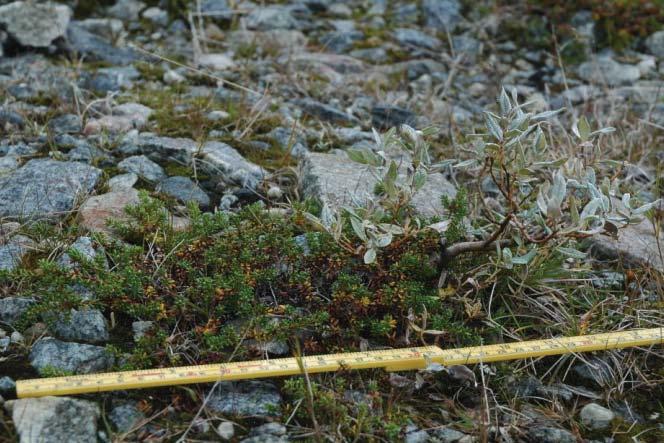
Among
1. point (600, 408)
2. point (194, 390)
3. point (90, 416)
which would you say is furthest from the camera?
point (600, 408)

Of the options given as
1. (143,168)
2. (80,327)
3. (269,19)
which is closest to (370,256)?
(80,327)

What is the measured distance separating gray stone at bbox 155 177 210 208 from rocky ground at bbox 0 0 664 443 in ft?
0.05

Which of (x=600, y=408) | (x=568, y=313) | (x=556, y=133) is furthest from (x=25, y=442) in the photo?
(x=556, y=133)

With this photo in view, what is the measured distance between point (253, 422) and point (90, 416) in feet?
2.15

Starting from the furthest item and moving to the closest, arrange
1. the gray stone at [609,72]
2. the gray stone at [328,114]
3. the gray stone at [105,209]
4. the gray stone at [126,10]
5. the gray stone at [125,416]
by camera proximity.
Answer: the gray stone at [126,10] < the gray stone at [609,72] < the gray stone at [328,114] < the gray stone at [105,209] < the gray stone at [125,416]

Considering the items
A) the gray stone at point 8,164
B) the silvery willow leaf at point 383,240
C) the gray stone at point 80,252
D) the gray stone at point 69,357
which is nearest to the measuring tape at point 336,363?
the gray stone at point 69,357

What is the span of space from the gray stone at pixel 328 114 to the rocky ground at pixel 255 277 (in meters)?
0.03

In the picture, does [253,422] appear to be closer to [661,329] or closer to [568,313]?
[568,313]

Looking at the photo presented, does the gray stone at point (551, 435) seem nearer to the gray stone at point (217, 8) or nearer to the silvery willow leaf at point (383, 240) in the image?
the silvery willow leaf at point (383, 240)

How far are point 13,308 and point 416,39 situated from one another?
6.35 metres

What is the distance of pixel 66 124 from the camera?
543 cm

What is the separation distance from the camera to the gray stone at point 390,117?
19.9 ft

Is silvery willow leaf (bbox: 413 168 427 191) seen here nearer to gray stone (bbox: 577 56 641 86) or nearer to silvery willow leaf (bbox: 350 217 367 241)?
silvery willow leaf (bbox: 350 217 367 241)

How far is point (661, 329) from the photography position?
3658mm
